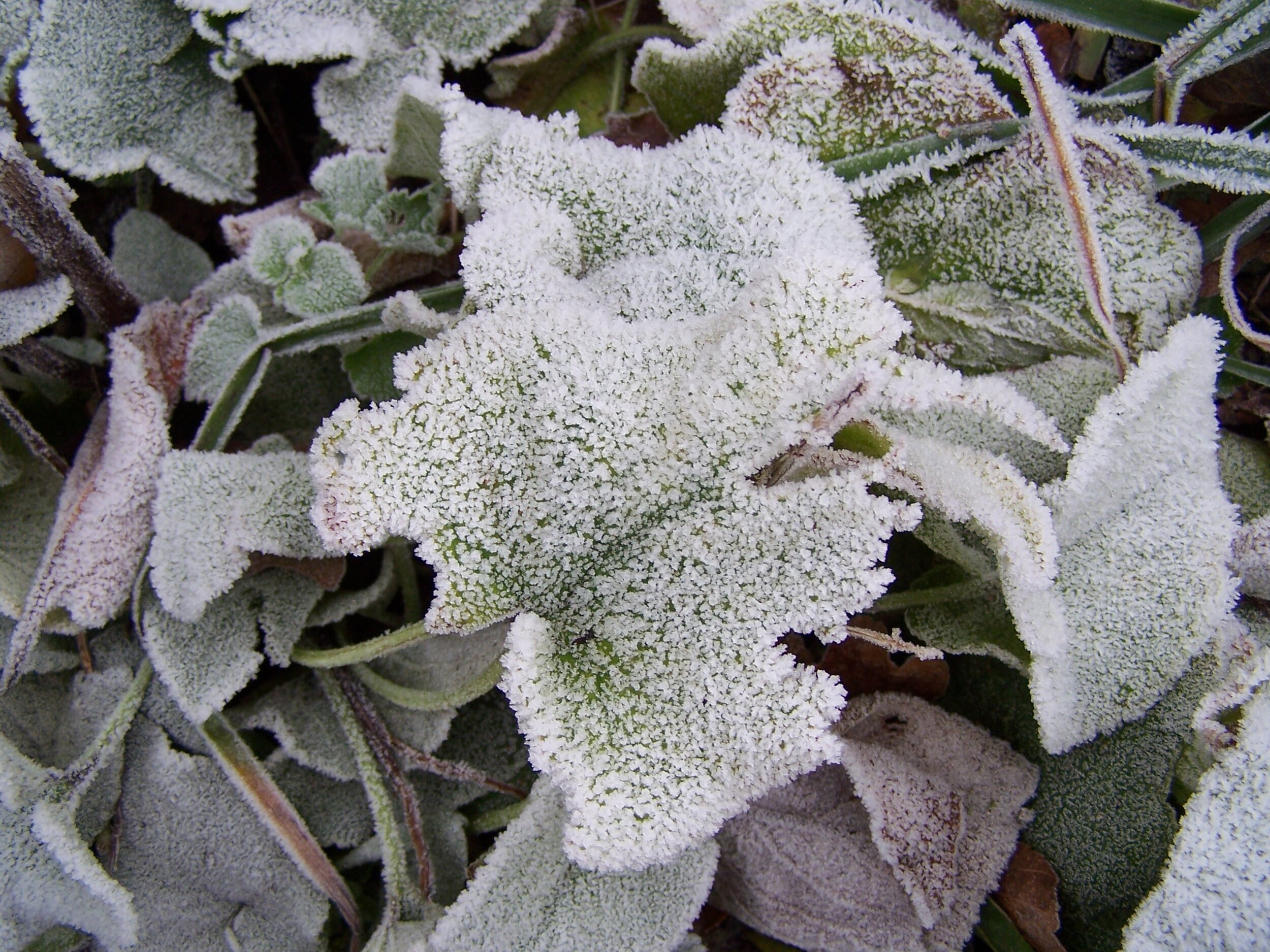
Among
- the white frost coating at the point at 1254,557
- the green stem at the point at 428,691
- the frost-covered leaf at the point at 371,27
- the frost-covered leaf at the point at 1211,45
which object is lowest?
the white frost coating at the point at 1254,557

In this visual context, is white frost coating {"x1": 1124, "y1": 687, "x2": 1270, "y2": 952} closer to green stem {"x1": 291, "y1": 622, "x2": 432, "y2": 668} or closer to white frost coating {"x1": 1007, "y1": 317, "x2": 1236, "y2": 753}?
white frost coating {"x1": 1007, "y1": 317, "x2": 1236, "y2": 753}

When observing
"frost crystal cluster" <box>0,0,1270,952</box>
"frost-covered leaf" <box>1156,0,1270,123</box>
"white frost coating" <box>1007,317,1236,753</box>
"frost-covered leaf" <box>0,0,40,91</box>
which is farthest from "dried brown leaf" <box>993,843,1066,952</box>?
"frost-covered leaf" <box>0,0,40,91</box>

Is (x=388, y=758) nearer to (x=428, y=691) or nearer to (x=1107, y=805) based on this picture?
(x=428, y=691)

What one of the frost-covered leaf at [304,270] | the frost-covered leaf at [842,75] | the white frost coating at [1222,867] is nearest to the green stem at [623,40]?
the frost-covered leaf at [842,75]

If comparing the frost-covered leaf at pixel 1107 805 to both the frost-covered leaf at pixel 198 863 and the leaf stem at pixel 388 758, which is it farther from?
the frost-covered leaf at pixel 198 863

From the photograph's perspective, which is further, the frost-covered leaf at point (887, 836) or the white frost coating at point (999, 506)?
the frost-covered leaf at point (887, 836)

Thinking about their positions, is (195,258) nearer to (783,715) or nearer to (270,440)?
(270,440)

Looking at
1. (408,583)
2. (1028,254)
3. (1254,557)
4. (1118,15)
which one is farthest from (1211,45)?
(408,583)

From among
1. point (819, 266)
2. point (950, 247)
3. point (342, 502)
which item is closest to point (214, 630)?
point (342, 502)
